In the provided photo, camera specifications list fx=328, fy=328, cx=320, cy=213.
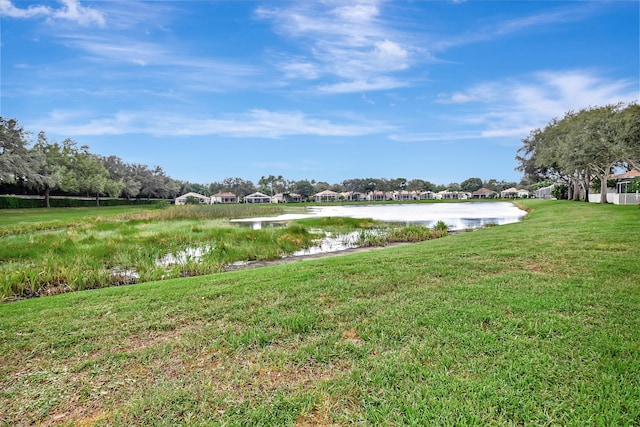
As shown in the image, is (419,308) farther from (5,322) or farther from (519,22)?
(519,22)

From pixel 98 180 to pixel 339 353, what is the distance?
187ft

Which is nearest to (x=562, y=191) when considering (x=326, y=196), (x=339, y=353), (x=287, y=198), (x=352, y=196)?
(x=339, y=353)

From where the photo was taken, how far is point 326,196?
106188 mm

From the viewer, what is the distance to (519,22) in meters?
16.8

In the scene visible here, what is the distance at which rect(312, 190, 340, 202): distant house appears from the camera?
4122 inches

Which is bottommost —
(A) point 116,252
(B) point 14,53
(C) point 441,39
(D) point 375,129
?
(A) point 116,252

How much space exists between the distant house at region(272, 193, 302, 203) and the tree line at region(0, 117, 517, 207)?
160cm

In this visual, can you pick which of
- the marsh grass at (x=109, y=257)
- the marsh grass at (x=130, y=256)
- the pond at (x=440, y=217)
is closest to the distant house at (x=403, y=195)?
the pond at (x=440, y=217)

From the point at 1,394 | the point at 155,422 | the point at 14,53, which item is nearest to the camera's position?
the point at 155,422

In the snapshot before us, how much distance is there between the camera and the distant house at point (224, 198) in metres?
104

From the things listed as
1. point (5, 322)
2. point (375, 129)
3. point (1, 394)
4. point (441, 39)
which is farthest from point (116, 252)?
point (375, 129)

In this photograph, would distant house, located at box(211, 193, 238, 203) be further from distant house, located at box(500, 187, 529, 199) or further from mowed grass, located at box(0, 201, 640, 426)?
mowed grass, located at box(0, 201, 640, 426)

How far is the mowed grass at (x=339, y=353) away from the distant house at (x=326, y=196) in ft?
Result: 326

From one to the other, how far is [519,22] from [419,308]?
19.1 metres
